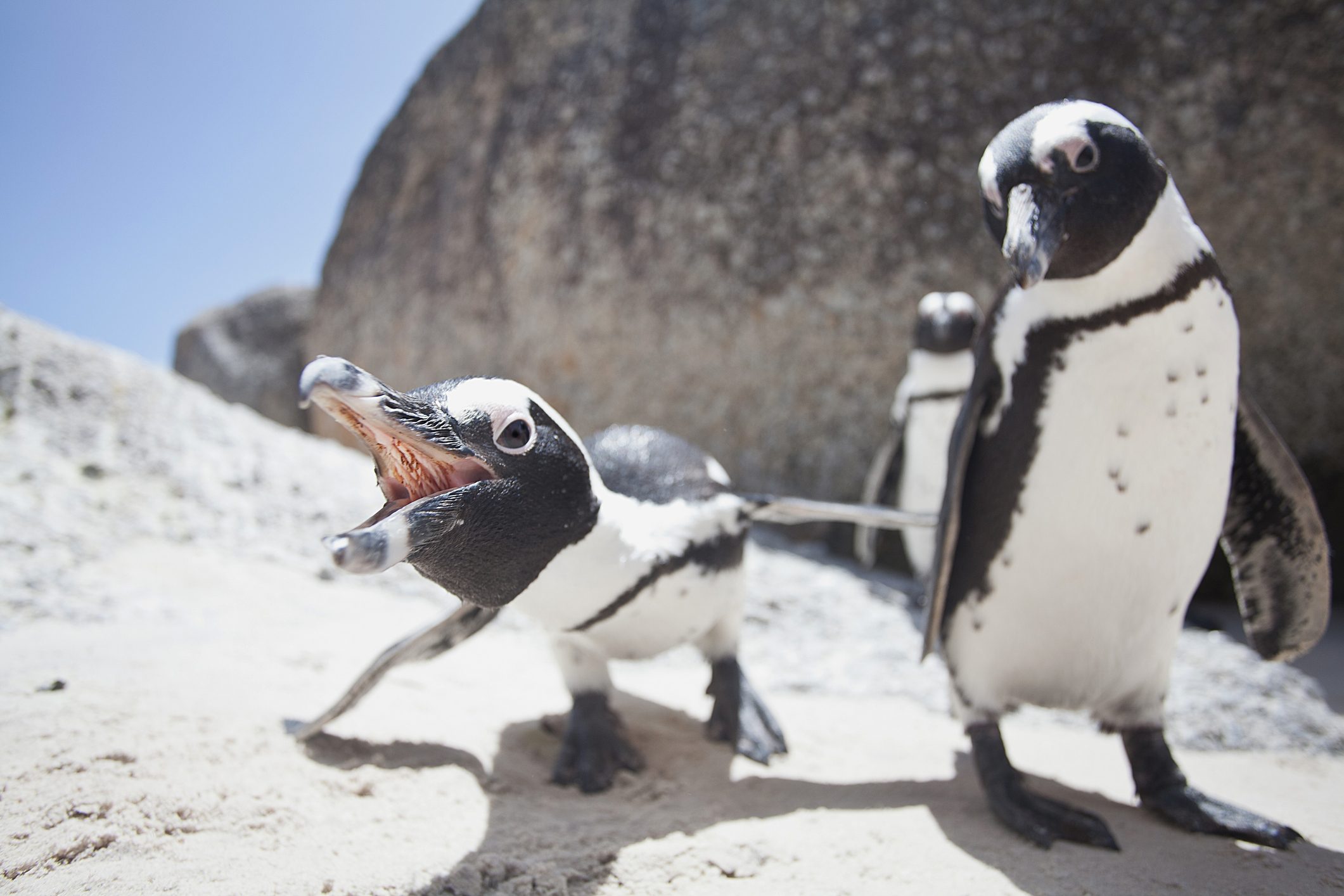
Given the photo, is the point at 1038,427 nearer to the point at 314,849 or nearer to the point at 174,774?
the point at 314,849

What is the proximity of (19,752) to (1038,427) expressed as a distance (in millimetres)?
1436

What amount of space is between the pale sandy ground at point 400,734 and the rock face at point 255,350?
4.59 metres

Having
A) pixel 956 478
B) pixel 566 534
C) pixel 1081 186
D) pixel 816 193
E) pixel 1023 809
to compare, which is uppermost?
pixel 816 193

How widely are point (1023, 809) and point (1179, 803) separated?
0.81 ft

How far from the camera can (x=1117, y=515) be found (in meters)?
1.28

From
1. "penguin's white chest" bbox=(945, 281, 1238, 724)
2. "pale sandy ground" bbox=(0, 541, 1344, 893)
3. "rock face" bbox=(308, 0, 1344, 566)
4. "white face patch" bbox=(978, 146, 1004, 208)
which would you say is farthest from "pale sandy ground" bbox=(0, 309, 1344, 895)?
"rock face" bbox=(308, 0, 1344, 566)

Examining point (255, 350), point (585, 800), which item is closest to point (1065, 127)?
point (585, 800)

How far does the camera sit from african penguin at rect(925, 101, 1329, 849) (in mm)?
1194

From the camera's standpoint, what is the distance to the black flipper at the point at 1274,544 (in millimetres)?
1405

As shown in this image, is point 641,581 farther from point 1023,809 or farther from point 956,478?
point 1023,809

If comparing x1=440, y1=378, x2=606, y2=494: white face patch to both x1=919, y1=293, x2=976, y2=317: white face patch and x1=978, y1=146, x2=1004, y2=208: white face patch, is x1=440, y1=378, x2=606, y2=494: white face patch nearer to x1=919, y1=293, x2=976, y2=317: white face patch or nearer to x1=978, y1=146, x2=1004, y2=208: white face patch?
x1=978, y1=146, x2=1004, y2=208: white face patch

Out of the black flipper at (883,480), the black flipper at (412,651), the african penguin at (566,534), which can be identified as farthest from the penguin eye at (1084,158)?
the black flipper at (883,480)

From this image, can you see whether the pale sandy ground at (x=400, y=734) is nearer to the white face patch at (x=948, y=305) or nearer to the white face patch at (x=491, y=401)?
the white face patch at (x=491, y=401)

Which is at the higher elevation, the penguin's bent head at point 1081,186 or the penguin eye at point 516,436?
the penguin's bent head at point 1081,186
